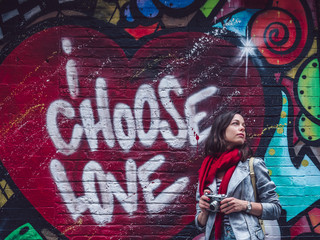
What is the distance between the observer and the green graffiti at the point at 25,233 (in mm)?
3803

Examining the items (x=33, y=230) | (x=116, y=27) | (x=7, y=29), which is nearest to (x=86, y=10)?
(x=116, y=27)

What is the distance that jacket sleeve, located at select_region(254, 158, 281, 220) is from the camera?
2613 millimetres

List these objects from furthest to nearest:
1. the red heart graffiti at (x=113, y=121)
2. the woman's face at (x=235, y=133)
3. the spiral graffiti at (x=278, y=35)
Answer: the spiral graffiti at (x=278, y=35), the red heart graffiti at (x=113, y=121), the woman's face at (x=235, y=133)

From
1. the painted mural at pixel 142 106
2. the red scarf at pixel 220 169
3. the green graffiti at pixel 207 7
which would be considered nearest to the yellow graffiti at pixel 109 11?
the painted mural at pixel 142 106

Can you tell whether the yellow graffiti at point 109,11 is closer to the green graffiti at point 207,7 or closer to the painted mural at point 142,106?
the painted mural at point 142,106

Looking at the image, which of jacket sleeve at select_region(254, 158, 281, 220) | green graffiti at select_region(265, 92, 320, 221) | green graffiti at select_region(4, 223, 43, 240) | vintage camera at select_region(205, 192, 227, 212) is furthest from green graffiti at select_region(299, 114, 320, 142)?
green graffiti at select_region(4, 223, 43, 240)

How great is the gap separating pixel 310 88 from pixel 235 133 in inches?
62.4

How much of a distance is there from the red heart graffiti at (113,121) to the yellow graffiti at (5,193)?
0.48 feet

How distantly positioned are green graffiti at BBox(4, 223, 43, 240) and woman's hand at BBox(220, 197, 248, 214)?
90.2 inches

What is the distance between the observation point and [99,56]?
3893 mm

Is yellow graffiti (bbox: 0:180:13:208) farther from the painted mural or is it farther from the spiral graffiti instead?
the spiral graffiti

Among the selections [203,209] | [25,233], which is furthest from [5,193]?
[203,209]

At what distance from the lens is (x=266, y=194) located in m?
2.66

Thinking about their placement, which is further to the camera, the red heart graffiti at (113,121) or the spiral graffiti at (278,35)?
the spiral graffiti at (278,35)
